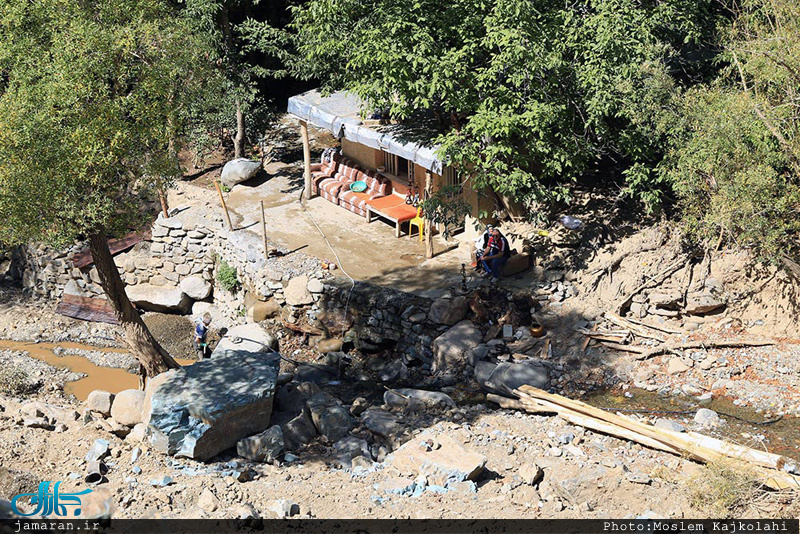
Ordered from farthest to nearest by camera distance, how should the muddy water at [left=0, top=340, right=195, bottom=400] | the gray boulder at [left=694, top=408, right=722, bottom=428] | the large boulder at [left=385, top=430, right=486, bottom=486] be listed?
the muddy water at [left=0, top=340, right=195, bottom=400] < the gray boulder at [left=694, top=408, right=722, bottom=428] < the large boulder at [left=385, top=430, right=486, bottom=486]

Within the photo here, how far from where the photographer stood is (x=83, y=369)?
16047mm

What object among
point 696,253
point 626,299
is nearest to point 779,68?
point 696,253

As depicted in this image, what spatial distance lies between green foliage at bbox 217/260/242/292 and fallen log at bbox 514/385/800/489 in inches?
291

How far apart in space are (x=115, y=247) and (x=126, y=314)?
6.51m

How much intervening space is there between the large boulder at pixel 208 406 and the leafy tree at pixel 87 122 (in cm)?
184

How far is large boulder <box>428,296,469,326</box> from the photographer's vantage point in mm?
14461

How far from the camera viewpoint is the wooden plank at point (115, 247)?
18.4 metres

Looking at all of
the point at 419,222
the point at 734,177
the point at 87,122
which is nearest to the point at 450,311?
the point at 419,222

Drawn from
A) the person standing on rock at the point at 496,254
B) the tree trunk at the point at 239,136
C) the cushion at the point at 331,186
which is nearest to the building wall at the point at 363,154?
the cushion at the point at 331,186

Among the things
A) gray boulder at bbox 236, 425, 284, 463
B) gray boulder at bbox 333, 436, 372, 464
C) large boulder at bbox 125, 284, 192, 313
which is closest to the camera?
gray boulder at bbox 236, 425, 284, 463

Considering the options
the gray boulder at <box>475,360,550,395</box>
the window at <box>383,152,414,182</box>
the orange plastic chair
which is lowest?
the gray boulder at <box>475,360,550,395</box>

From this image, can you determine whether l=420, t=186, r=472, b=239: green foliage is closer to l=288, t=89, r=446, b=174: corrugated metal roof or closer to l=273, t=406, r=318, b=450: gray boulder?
l=288, t=89, r=446, b=174: corrugated metal roof

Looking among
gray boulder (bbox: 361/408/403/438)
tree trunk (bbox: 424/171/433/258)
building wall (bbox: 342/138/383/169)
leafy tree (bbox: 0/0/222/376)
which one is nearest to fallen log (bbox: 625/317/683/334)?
tree trunk (bbox: 424/171/433/258)

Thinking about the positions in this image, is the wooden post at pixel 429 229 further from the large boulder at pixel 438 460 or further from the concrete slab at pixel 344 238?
the large boulder at pixel 438 460
